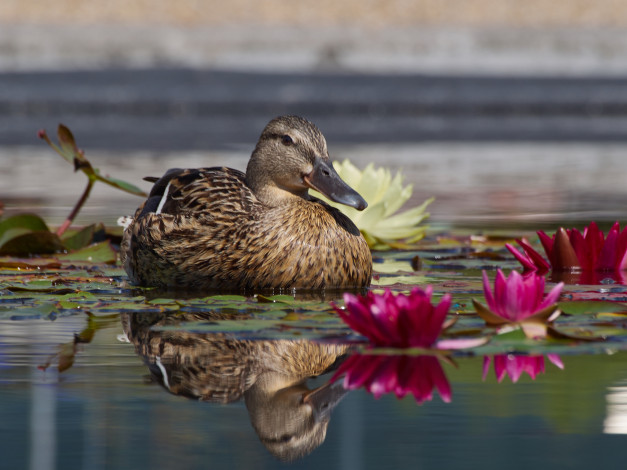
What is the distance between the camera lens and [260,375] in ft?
10.2

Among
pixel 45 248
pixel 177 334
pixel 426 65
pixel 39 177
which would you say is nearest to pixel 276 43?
pixel 426 65

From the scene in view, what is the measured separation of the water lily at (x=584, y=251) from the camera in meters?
4.95

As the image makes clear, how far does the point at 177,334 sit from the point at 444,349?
2.80ft

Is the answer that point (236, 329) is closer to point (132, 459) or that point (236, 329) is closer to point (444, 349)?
point (444, 349)

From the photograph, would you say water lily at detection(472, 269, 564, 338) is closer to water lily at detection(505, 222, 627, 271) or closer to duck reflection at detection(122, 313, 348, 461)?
duck reflection at detection(122, 313, 348, 461)

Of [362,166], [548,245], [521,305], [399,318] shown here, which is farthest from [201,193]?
[362,166]

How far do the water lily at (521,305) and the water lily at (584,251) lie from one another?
1.48 meters

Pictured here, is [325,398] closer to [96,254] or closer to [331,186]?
[331,186]

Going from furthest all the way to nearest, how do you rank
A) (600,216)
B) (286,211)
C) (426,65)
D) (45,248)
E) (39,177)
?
(426,65), (39,177), (600,216), (45,248), (286,211)

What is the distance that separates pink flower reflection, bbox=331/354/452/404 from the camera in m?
2.88

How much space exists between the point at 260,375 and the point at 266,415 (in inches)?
15.8

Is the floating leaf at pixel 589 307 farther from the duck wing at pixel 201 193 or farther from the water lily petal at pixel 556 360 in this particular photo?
the duck wing at pixel 201 193

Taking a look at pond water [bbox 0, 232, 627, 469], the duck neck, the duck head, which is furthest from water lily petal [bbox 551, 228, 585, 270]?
the duck neck

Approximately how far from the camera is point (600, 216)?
7.14m
